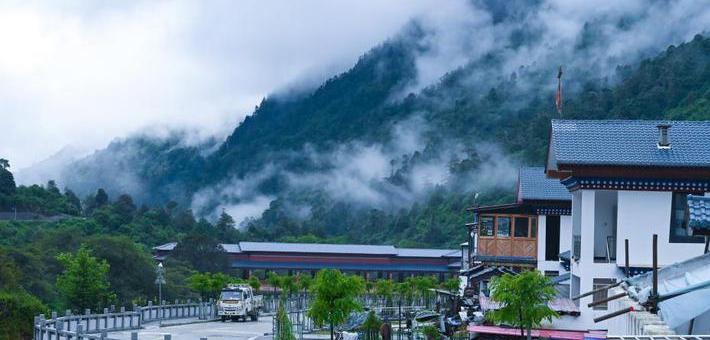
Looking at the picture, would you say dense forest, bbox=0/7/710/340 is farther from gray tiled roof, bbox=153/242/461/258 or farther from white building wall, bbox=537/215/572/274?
white building wall, bbox=537/215/572/274

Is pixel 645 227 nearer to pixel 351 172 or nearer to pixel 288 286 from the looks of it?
pixel 288 286

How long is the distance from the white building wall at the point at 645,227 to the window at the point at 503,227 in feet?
47.3

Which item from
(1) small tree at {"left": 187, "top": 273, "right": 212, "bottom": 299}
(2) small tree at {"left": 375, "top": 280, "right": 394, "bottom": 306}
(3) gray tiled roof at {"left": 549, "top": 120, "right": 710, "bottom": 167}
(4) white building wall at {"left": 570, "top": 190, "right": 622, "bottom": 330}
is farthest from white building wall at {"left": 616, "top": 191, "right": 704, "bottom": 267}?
(2) small tree at {"left": 375, "top": 280, "right": 394, "bottom": 306}

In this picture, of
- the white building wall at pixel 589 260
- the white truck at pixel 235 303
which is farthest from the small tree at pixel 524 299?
the white truck at pixel 235 303

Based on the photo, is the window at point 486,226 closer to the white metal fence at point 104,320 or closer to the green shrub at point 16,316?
the white metal fence at point 104,320

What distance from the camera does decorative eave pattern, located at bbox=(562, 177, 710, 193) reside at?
2703cm

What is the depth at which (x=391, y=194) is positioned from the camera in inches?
5610

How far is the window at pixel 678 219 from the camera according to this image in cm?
2698

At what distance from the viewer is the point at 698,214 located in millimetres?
16109

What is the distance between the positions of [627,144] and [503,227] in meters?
14.1

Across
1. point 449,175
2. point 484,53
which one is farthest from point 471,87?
point 449,175

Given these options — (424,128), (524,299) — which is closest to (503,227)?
(524,299)

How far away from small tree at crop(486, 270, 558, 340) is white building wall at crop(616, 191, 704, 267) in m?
2.38

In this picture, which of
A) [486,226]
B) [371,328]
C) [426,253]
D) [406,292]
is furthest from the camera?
[426,253]
